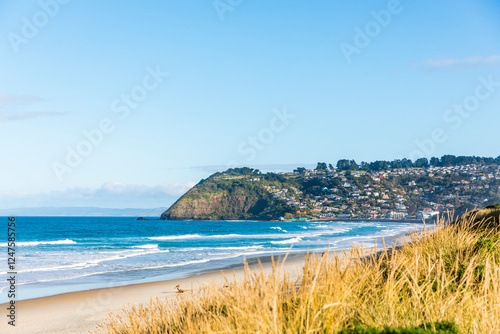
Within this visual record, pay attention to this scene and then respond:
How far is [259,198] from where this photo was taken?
442ft

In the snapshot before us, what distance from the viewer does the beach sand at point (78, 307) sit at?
978 cm

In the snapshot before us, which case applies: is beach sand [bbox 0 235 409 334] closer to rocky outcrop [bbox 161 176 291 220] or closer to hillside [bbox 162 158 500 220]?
hillside [bbox 162 158 500 220]

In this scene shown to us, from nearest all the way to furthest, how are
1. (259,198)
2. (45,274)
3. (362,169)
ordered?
(45,274) < (259,198) < (362,169)

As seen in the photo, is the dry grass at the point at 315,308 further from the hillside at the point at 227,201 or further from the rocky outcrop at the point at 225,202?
the hillside at the point at 227,201

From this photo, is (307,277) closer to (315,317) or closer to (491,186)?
(315,317)

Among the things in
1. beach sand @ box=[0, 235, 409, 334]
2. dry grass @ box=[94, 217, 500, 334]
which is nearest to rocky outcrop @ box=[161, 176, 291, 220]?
beach sand @ box=[0, 235, 409, 334]

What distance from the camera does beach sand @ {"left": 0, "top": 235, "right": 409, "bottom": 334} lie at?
9781 mm

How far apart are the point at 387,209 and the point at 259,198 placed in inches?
1350

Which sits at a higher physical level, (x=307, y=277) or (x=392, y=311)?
(x=307, y=277)

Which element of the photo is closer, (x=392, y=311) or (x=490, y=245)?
(x=392, y=311)

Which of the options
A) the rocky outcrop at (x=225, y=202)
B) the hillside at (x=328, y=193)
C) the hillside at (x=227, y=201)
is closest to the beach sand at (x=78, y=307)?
the hillside at (x=328, y=193)

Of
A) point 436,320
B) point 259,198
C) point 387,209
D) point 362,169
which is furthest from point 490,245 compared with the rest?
point 362,169

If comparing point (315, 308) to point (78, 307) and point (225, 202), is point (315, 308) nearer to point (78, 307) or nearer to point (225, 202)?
point (78, 307)

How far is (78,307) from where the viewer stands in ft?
38.0
